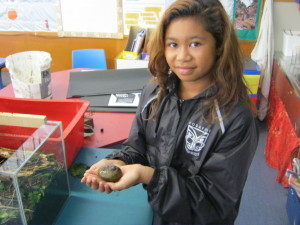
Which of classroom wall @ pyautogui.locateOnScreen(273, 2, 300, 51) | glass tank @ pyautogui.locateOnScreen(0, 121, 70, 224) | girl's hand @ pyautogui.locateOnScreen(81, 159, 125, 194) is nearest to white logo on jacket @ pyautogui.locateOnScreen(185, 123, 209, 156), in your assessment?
girl's hand @ pyautogui.locateOnScreen(81, 159, 125, 194)

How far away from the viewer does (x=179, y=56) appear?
94cm

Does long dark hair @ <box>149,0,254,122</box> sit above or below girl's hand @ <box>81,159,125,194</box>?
above

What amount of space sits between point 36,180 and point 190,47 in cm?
65

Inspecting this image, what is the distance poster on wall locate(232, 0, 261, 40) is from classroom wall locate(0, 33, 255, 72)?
129 cm

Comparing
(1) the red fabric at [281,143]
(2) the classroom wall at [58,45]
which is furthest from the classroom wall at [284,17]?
(2) the classroom wall at [58,45]

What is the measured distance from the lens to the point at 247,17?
307 cm

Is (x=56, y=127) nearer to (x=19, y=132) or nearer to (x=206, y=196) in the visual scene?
(x=19, y=132)

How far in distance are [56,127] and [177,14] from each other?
0.56 m

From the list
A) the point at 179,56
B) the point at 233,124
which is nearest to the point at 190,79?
the point at 179,56

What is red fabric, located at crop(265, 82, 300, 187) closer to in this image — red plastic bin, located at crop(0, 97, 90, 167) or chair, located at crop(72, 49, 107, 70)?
red plastic bin, located at crop(0, 97, 90, 167)

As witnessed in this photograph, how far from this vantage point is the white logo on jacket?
3.15 feet

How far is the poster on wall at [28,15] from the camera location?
3506 millimetres

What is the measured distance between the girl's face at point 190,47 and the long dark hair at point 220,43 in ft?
0.06

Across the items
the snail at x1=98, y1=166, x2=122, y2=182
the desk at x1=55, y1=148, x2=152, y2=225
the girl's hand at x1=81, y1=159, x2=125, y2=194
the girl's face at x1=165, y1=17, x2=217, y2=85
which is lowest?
the desk at x1=55, y1=148, x2=152, y2=225
